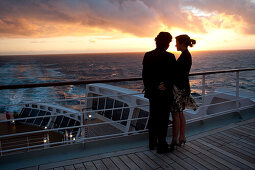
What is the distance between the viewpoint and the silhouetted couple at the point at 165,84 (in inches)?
79.1

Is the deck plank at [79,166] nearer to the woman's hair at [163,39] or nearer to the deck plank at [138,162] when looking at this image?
the deck plank at [138,162]

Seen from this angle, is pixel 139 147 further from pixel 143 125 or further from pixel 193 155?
pixel 143 125

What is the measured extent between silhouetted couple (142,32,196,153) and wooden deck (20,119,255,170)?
0.18m

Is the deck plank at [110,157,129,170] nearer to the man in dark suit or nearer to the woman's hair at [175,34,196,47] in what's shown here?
the man in dark suit

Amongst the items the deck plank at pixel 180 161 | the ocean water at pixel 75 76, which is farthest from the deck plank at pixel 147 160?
the ocean water at pixel 75 76

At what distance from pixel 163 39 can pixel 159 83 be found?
18.0 inches

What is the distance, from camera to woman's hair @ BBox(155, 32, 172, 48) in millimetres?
1982

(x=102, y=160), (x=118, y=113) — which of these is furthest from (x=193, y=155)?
(x=118, y=113)

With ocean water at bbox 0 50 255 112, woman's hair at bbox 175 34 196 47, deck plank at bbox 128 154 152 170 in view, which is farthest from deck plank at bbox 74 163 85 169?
woman's hair at bbox 175 34 196 47

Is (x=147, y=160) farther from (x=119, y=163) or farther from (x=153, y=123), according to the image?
(x=153, y=123)

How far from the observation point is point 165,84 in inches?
82.4

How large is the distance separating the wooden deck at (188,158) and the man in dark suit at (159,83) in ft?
0.64

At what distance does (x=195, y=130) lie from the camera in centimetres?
302

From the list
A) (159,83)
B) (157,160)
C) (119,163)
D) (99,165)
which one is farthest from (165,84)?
(99,165)
